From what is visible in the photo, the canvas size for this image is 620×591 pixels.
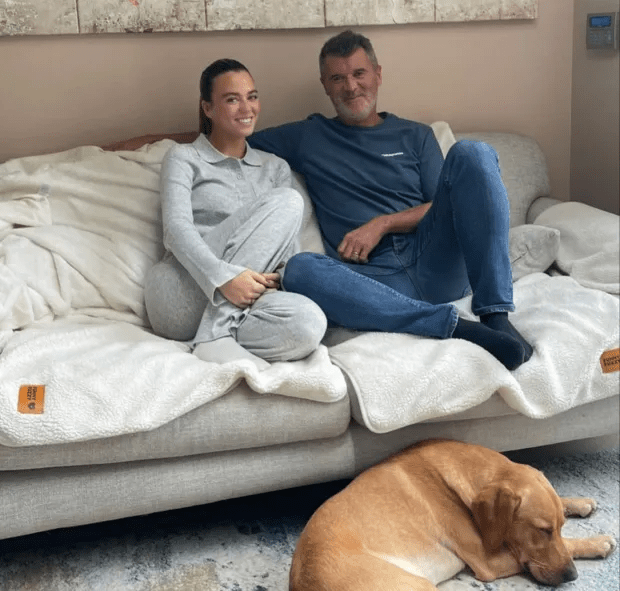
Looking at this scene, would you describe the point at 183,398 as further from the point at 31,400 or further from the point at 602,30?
the point at 602,30

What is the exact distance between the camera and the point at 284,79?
2.99 m

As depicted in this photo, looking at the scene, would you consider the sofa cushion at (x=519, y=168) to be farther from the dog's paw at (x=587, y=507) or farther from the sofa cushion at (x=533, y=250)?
the dog's paw at (x=587, y=507)

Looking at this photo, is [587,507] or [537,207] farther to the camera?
[537,207]

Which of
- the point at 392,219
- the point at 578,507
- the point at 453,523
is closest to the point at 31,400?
the point at 453,523

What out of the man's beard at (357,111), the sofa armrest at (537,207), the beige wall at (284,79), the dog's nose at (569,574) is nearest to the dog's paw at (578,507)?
the dog's nose at (569,574)

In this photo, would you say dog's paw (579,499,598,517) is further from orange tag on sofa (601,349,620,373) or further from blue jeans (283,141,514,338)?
blue jeans (283,141,514,338)

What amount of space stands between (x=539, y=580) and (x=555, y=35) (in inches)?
82.8

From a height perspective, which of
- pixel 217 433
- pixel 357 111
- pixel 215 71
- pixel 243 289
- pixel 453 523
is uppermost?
pixel 215 71

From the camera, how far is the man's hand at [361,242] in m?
2.52

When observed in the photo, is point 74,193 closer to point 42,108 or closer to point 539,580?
point 42,108

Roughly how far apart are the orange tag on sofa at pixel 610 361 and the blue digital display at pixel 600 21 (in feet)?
4.59

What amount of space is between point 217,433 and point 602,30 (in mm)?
2048

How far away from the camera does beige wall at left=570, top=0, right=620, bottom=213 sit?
3.18 metres

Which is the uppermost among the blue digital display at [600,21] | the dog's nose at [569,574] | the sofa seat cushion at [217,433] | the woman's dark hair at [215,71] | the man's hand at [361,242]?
the blue digital display at [600,21]
